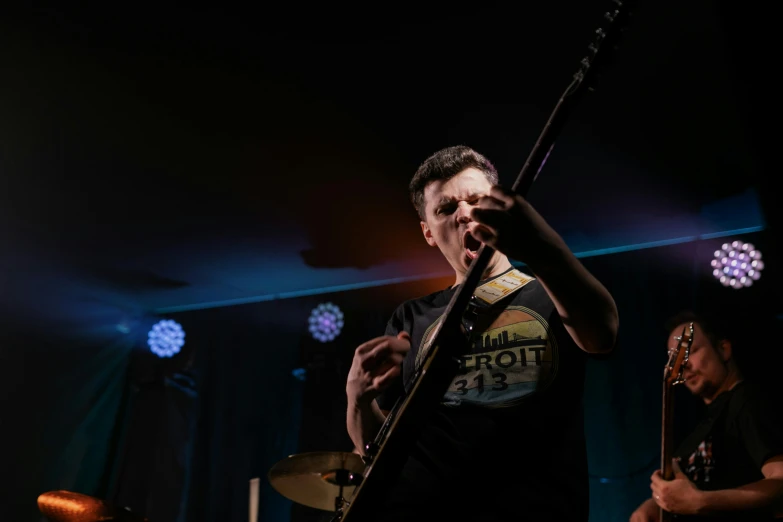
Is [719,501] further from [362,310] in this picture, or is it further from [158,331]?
[158,331]

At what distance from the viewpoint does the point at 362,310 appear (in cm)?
588

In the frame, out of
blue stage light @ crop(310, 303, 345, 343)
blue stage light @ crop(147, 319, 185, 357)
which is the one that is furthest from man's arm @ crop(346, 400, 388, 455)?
blue stage light @ crop(147, 319, 185, 357)

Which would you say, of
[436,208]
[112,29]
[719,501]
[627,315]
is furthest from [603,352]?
[627,315]

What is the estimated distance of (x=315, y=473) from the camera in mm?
3738

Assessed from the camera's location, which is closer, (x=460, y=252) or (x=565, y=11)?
(x=460, y=252)

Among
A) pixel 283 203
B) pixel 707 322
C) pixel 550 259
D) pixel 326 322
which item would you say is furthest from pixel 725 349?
pixel 326 322

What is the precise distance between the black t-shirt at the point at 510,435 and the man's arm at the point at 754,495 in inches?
64.7

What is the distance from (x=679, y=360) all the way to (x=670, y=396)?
21 centimetres

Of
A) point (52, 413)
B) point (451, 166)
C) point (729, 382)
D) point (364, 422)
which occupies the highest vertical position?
point (52, 413)

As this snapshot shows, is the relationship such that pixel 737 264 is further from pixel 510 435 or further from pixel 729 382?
pixel 510 435

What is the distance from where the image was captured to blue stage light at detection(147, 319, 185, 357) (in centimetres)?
647

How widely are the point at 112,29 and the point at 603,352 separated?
310 cm

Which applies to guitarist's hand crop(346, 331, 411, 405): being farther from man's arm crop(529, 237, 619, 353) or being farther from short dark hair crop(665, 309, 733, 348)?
short dark hair crop(665, 309, 733, 348)

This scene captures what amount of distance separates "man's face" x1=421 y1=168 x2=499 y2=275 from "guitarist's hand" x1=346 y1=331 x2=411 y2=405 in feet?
1.89
